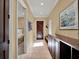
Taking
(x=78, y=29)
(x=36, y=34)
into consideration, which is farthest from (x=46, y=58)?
(x=36, y=34)

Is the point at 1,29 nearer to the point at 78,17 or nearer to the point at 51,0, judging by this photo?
the point at 78,17

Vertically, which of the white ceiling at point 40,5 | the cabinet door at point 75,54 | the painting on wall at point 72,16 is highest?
the white ceiling at point 40,5

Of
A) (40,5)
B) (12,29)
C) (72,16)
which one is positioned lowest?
(12,29)

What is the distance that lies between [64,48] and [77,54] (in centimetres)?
103

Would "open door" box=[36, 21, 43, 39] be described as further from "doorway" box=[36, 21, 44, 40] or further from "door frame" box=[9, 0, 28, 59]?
"door frame" box=[9, 0, 28, 59]

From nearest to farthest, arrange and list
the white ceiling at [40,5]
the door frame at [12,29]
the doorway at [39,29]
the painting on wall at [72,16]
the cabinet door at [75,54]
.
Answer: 1. the cabinet door at [75,54]
2. the door frame at [12,29]
3. the painting on wall at [72,16]
4. the white ceiling at [40,5]
5. the doorway at [39,29]

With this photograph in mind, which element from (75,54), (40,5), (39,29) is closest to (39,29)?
(39,29)

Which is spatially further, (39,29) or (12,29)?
(39,29)

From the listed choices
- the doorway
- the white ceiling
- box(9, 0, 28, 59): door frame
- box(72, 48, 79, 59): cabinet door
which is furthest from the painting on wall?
the doorway

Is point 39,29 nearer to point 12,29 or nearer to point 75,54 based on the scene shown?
point 12,29

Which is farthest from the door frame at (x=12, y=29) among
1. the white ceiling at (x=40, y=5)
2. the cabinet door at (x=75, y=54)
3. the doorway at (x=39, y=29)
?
the doorway at (x=39, y=29)

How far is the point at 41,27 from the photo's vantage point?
15.2 m

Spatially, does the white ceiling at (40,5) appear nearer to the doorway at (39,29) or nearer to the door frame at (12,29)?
the door frame at (12,29)

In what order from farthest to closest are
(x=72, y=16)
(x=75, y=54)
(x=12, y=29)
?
(x=72, y=16), (x=12, y=29), (x=75, y=54)
